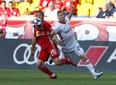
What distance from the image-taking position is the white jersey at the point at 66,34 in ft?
50.5

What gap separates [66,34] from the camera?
15.6 meters

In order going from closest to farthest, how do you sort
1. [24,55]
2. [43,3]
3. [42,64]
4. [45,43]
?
1. [45,43]
2. [42,64]
3. [24,55]
4. [43,3]

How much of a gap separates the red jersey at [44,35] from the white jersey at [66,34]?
1.30 ft

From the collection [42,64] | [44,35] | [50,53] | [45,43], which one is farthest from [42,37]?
[42,64]

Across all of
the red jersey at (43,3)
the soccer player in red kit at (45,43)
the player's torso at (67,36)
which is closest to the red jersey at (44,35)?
the soccer player in red kit at (45,43)

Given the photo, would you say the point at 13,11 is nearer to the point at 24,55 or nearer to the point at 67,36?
the point at 24,55

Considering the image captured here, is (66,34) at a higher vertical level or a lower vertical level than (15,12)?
higher

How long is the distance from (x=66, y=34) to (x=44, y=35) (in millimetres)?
841

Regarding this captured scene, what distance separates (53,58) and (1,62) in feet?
15.0

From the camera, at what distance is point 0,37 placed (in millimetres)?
21156

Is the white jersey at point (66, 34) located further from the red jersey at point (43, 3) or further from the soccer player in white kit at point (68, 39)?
the red jersey at point (43, 3)

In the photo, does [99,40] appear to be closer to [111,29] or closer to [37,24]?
[111,29]

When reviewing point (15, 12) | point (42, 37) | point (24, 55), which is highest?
point (42, 37)

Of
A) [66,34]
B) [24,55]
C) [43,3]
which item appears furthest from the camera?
[43,3]
